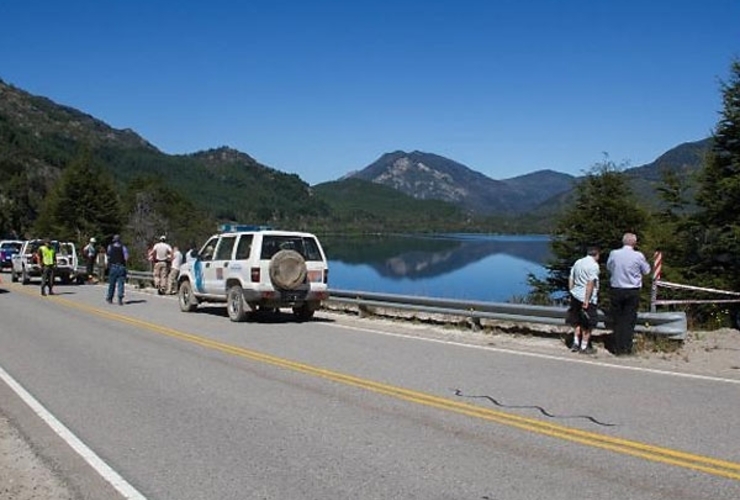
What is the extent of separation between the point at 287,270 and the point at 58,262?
18762 mm

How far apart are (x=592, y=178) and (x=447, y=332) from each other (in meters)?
17.6

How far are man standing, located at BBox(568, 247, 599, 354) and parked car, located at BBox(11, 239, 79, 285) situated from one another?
991 inches

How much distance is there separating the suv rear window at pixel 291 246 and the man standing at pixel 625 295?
291 inches

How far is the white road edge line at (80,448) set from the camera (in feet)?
18.2

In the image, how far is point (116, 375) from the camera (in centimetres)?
1024

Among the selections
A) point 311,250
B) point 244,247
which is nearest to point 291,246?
point 311,250

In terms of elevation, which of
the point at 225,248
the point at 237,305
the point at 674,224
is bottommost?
the point at 237,305

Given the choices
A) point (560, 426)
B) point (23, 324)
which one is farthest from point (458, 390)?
point (23, 324)

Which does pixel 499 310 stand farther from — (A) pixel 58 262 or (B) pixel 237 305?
(A) pixel 58 262

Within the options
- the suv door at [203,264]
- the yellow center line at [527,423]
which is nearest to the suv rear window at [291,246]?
the suv door at [203,264]

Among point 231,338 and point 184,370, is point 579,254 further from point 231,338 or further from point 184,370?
point 184,370

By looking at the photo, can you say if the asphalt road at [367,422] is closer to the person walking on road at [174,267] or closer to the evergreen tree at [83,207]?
the person walking on road at [174,267]

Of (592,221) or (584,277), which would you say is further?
(592,221)

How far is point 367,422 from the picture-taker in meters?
7.36
